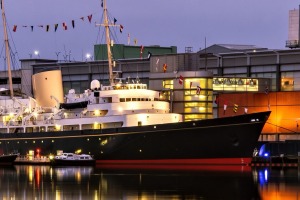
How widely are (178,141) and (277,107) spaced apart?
1709 cm

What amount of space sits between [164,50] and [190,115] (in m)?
36.9

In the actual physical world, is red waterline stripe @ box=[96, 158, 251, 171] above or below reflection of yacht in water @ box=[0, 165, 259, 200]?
below

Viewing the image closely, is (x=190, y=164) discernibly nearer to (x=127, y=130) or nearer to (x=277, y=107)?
(x=127, y=130)

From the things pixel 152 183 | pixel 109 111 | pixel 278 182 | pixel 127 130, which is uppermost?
pixel 109 111

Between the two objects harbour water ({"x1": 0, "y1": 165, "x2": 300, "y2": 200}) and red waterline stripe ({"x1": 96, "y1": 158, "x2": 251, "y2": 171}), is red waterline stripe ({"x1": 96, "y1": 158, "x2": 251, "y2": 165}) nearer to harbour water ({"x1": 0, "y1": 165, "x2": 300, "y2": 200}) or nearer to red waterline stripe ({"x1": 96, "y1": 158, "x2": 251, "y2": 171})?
red waterline stripe ({"x1": 96, "y1": 158, "x2": 251, "y2": 171})

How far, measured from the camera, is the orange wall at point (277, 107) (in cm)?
8994

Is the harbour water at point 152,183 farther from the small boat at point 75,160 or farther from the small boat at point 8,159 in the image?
the small boat at point 8,159

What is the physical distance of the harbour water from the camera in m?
52.3

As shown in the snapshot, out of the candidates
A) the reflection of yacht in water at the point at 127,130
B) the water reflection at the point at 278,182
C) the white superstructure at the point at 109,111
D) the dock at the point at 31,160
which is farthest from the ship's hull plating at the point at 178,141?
the water reflection at the point at 278,182

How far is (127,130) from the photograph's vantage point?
3137 inches

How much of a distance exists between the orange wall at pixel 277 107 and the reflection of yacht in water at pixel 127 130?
36.6 ft

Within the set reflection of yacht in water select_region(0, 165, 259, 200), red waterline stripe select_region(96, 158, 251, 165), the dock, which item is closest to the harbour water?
reflection of yacht in water select_region(0, 165, 259, 200)

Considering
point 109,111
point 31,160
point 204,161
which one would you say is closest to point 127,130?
point 109,111

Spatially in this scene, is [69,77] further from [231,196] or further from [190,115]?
[231,196]
